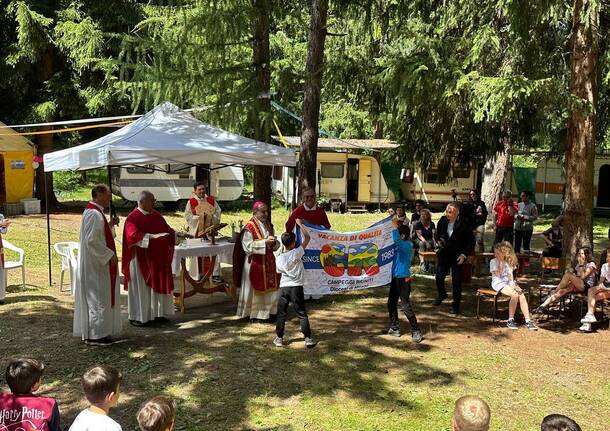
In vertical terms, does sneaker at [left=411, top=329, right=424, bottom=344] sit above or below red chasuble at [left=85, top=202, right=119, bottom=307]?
below

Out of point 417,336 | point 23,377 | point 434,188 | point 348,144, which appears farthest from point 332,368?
point 434,188

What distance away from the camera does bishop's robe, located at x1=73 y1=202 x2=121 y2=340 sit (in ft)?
22.5

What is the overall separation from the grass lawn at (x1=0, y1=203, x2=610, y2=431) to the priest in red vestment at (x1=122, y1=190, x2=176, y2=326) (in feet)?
1.07

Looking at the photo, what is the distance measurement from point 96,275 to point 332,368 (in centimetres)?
287

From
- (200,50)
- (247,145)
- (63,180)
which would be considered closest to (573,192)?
(247,145)

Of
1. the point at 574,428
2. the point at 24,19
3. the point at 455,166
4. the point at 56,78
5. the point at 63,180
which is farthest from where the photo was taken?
the point at 63,180

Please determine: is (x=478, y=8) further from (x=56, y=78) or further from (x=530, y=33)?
(x=56, y=78)

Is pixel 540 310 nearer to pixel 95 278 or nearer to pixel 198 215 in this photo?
pixel 198 215

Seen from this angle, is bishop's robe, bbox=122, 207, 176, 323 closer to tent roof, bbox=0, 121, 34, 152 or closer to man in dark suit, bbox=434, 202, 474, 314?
man in dark suit, bbox=434, 202, 474, 314

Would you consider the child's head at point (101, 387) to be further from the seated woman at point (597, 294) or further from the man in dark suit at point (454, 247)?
the seated woman at point (597, 294)

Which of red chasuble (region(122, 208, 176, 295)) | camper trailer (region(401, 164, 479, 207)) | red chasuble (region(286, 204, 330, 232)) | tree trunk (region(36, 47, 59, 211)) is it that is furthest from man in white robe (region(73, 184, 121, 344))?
camper trailer (region(401, 164, 479, 207))

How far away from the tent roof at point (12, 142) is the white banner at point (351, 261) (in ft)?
45.9

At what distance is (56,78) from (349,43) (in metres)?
12.9

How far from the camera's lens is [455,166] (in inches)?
466
